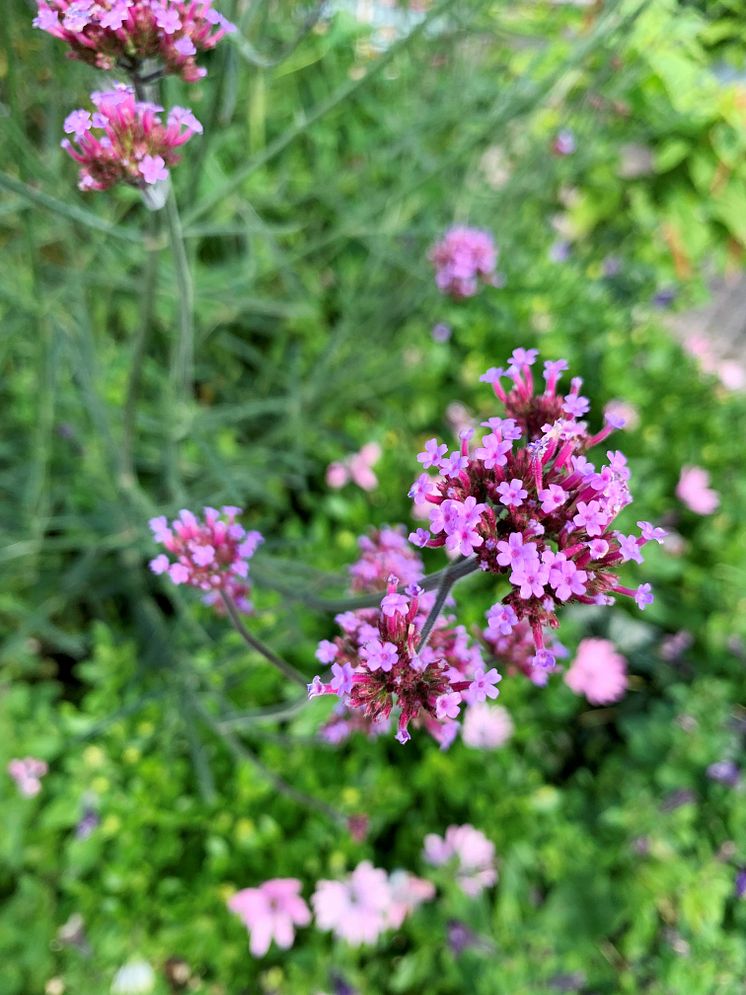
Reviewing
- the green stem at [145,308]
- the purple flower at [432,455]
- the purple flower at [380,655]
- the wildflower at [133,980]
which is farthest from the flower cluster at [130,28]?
the wildflower at [133,980]

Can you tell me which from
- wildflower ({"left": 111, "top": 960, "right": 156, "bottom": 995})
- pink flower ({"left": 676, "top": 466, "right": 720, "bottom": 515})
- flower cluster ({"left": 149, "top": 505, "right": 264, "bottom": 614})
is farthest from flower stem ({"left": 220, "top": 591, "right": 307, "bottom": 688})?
pink flower ({"left": 676, "top": 466, "right": 720, "bottom": 515})

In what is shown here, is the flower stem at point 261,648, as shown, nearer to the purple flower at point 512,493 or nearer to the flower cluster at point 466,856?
the purple flower at point 512,493

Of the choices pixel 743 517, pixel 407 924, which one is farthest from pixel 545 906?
pixel 743 517

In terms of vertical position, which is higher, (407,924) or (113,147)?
(113,147)

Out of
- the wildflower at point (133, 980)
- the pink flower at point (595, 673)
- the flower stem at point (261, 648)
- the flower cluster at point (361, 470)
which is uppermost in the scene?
the flower stem at point (261, 648)

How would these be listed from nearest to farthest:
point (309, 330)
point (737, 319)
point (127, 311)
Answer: point (127, 311)
point (309, 330)
point (737, 319)

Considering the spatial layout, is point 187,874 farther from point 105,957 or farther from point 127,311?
point 127,311

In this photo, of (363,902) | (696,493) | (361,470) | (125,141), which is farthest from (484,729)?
(125,141)

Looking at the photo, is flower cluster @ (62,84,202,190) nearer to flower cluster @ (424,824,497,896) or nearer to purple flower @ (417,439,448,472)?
purple flower @ (417,439,448,472)
